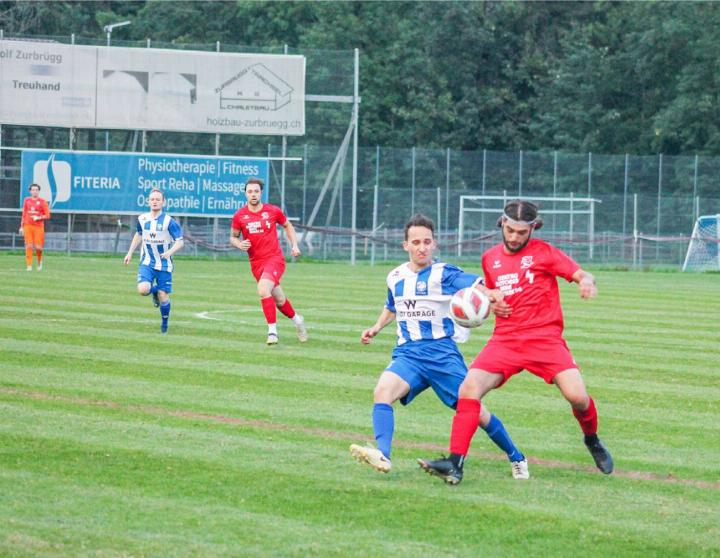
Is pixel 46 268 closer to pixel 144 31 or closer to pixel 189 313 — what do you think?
pixel 189 313

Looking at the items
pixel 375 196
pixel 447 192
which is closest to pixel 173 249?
pixel 375 196

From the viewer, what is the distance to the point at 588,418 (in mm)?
8953

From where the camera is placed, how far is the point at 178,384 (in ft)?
42.1

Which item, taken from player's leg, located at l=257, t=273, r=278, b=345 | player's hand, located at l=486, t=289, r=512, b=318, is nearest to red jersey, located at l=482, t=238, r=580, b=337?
player's hand, located at l=486, t=289, r=512, b=318

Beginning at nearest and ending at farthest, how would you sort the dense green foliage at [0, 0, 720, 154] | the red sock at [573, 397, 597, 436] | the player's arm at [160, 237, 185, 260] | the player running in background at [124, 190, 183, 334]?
the red sock at [573, 397, 597, 436], the player's arm at [160, 237, 185, 260], the player running in background at [124, 190, 183, 334], the dense green foliage at [0, 0, 720, 154]

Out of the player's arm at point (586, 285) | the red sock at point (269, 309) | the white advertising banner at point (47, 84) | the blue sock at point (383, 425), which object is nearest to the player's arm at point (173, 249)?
the red sock at point (269, 309)

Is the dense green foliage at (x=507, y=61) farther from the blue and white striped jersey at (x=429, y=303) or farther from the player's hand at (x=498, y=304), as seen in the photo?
the player's hand at (x=498, y=304)

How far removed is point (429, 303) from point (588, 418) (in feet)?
4.07

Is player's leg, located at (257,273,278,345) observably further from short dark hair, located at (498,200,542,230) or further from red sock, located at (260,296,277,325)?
short dark hair, located at (498,200,542,230)

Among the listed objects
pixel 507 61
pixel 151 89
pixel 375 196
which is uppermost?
pixel 507 61

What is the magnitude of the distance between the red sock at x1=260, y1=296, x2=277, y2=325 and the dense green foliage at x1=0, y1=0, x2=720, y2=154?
1714 inches

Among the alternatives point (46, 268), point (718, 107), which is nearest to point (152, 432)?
point (46, 268)

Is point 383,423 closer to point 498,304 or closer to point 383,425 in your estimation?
point 383,425

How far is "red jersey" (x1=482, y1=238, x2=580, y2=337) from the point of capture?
882 centimetres
